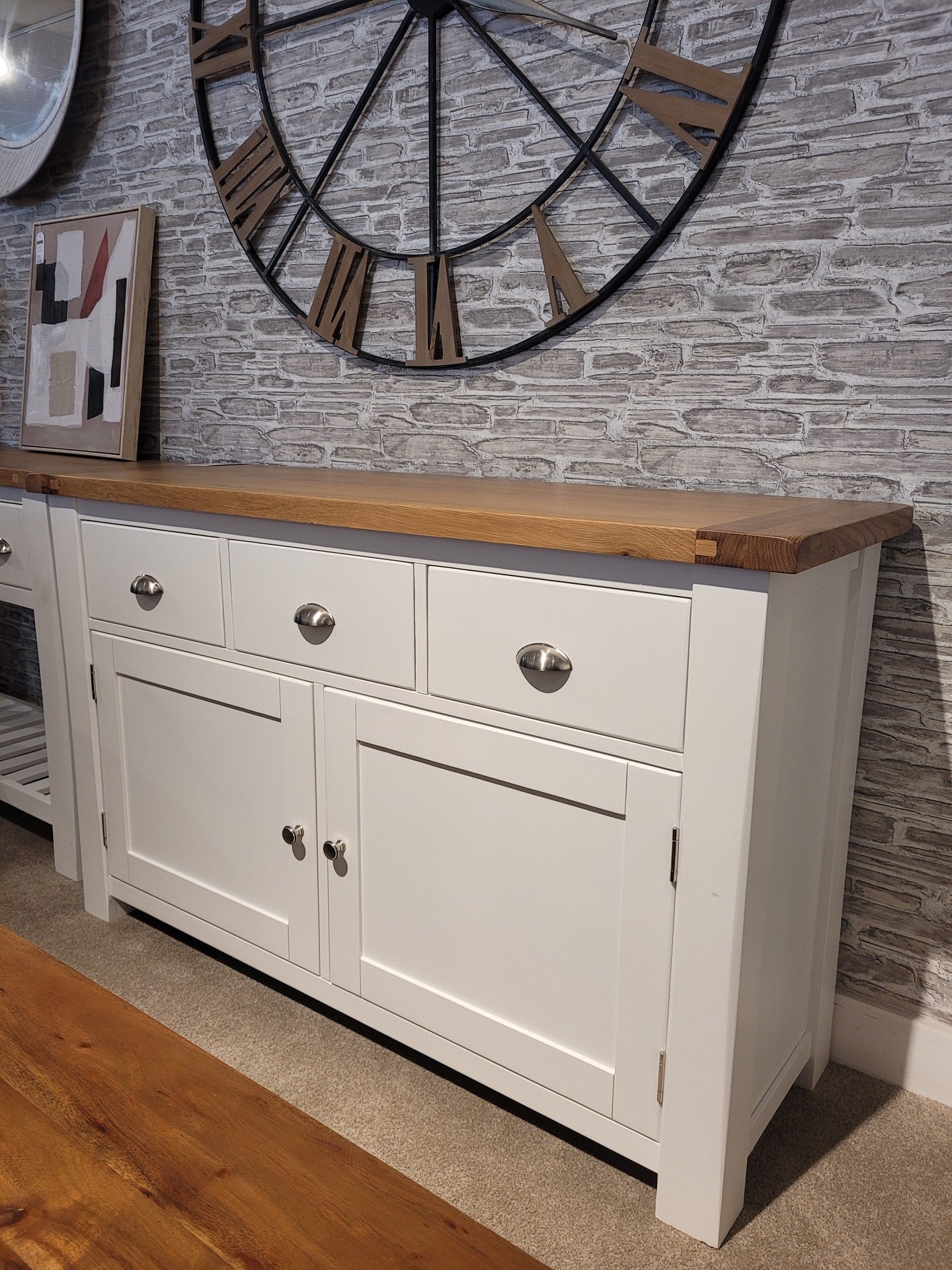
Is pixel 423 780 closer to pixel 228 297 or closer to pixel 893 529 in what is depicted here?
pixel 893 529

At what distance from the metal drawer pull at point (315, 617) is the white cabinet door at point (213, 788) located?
11 centimetres

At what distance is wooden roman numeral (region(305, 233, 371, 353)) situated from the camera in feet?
6.22

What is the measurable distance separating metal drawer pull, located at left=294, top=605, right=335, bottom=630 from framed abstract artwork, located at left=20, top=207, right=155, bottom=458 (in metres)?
1.12

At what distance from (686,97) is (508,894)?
1.22 m

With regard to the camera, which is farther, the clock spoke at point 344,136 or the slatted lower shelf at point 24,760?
the slatted lower shelf at point 24,760

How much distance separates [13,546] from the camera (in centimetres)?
199

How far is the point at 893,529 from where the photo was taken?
1.29 metres

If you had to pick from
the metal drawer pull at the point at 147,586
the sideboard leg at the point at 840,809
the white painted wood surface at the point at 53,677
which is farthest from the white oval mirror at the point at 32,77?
the sideboard leg at the point at 840,809

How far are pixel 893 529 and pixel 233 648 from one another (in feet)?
3.34

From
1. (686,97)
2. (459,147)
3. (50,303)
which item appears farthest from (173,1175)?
(50,303)

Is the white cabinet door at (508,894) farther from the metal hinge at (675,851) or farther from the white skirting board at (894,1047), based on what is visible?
the white skirting board at (894,1047)

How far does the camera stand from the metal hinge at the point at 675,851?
1.12 m

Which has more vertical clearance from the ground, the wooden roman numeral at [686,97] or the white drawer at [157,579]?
the wooden roman numeral at [686,97]

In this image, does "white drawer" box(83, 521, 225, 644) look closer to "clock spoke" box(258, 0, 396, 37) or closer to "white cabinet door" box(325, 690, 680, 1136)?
"white cabinet door" box(325, 690, 680, 1136)
